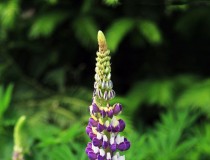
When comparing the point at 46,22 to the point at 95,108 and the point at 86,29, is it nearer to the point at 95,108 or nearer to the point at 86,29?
the point at 86,29

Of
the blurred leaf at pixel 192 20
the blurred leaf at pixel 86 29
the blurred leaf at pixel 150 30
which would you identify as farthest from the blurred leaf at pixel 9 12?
the blurred leaf at pixel 192 20

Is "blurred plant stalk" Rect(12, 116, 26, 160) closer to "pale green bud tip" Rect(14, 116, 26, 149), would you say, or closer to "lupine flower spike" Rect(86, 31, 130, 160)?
"pale green bud tip" Rect(14, 116, 26, 149)

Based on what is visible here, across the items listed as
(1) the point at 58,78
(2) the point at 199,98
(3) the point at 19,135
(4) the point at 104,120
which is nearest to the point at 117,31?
(1) the point at 58,78

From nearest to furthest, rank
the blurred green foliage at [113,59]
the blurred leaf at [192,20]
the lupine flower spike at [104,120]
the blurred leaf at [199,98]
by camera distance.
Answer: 1. the lupine flower spike at [104,120]
2. the blurred leaf at [199,98]
3. the blurred green foliage at [113,59]
4. the blurred leaf at [192,20]

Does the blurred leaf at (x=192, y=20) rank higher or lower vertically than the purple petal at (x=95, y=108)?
higher

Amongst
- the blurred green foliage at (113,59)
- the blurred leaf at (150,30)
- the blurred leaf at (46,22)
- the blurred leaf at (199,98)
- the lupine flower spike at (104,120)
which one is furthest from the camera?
the blurred leaf at (46,22)

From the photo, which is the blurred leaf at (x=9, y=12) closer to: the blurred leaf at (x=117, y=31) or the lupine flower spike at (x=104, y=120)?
the blurred leaf at (x=117, y=31)

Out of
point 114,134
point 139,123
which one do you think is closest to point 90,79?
point 139,123
